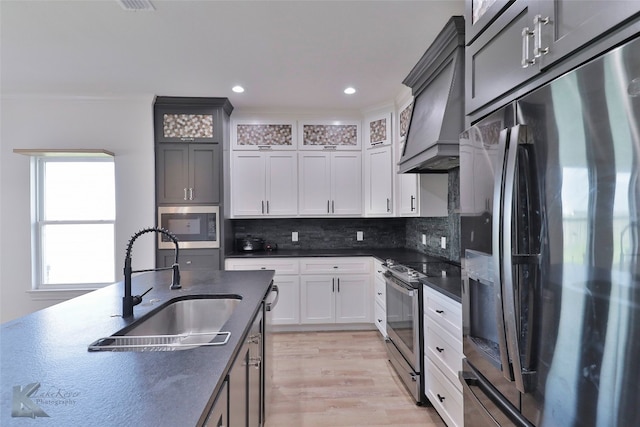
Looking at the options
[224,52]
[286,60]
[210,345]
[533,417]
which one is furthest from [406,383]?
[224,52]

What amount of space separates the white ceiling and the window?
0.85 metres

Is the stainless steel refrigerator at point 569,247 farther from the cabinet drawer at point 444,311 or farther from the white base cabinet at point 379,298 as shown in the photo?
the white base cabinet at point 379,298

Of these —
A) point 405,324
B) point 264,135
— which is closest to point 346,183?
point 264,135

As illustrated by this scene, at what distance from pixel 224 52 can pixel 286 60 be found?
521mm

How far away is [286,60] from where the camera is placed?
2629 mm

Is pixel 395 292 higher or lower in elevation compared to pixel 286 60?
lower

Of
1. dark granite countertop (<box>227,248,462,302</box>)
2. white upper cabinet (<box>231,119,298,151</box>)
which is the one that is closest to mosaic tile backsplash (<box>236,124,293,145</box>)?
white upper cabinet (<box>231,119,298,151</box>)

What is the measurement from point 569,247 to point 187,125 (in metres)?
3.71

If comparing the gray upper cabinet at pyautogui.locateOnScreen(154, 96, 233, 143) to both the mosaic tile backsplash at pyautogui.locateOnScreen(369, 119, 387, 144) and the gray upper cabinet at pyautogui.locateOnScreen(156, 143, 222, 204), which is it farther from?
the mosaic tile backsplash at pyautogui.locateOnScreen(369, 119, 387, 144)

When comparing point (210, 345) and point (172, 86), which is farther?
point (172, 86)

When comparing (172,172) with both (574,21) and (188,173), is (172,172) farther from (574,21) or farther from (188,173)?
(574,21)

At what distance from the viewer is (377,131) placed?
12.3 feet

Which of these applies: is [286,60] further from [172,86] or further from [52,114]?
[52,114]

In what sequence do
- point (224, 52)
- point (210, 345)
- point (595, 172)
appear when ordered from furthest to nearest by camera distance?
point (224, 52)
point (210, 345)
point (595, 172)
